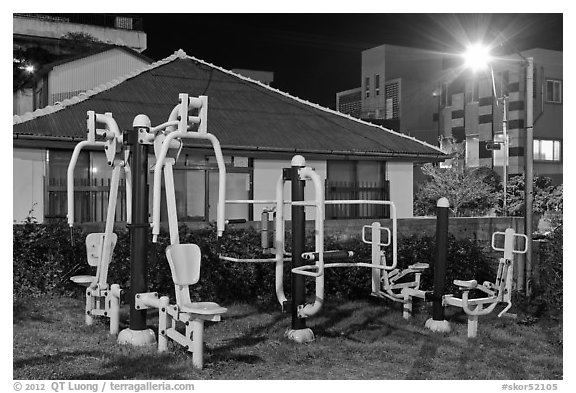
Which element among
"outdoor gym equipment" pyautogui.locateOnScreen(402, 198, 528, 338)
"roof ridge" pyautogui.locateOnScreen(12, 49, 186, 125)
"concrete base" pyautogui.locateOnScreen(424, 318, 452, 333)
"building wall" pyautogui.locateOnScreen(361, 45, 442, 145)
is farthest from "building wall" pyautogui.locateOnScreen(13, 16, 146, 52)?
"concrete base" pyautogui.locateOnScreen(424, 318, 452, 333)

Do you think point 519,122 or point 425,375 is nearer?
point 425,375

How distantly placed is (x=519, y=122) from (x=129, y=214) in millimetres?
16438

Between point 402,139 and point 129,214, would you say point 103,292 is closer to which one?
point 129,214

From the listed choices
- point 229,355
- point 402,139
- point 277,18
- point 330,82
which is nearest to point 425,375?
point 229,355

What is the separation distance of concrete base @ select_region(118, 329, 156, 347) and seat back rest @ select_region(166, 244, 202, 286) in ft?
3.04

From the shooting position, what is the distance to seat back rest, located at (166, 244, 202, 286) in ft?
21.1

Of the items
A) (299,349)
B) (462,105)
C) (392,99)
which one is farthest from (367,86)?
(299,349)

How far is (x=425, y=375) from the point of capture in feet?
21.7

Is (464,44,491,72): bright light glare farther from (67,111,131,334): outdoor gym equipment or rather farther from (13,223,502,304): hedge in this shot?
(67,111,131,334): outdoor gym equipment

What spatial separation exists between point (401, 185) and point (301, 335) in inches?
330

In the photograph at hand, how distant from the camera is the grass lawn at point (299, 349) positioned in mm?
6379

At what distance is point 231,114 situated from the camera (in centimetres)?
1402

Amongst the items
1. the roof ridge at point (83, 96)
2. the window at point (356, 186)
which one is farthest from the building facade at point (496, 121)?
the roof ridge at point (83, 96)

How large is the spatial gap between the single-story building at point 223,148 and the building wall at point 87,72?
6.64ft
